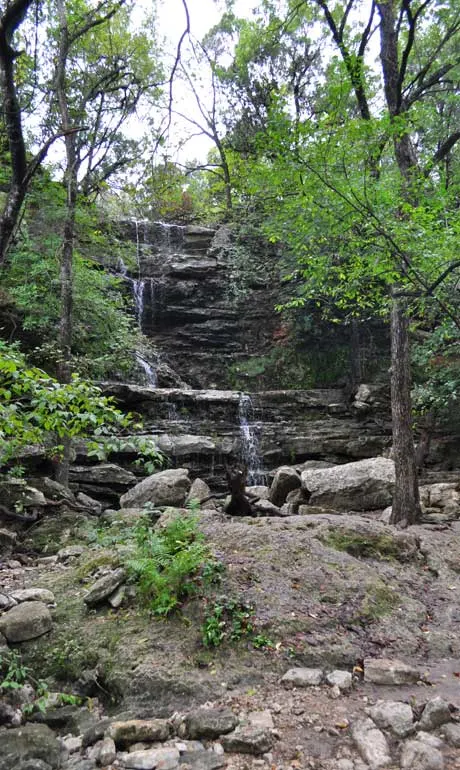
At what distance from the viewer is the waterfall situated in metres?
12.9

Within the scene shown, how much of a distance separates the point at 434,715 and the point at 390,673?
588 millimetres

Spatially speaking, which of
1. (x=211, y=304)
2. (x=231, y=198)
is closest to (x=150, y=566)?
(x=211, y=304)

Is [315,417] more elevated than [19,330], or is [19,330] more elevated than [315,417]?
[19,330]

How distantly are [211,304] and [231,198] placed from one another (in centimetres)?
615

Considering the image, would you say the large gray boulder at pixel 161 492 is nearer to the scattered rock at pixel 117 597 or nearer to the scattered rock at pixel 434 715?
the scattered rock at pixel 117 597

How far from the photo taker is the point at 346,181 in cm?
493

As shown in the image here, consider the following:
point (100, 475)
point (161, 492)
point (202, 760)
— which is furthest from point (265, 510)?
point (202, 760)

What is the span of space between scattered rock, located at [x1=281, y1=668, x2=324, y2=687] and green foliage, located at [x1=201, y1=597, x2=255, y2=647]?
0.39m

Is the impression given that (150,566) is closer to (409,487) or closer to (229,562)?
(229,562)

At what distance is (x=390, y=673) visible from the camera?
3.29 meters

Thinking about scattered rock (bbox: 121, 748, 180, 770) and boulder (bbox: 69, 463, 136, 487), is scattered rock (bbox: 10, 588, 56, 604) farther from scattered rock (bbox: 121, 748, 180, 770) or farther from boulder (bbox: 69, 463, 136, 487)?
boulder (bbox: 69, 463, 136, 487)

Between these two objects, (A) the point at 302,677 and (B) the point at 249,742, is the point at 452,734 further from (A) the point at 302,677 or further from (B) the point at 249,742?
(B) the point at 249,742

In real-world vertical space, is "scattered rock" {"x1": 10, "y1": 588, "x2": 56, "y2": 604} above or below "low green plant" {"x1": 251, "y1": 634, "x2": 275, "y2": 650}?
below

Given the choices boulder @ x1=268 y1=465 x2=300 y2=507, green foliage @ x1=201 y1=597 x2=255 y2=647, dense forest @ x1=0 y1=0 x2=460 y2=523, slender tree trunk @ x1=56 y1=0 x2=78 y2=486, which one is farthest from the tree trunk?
slender tree trunk @ x1=56 y1=0 x2=78 y2=486
